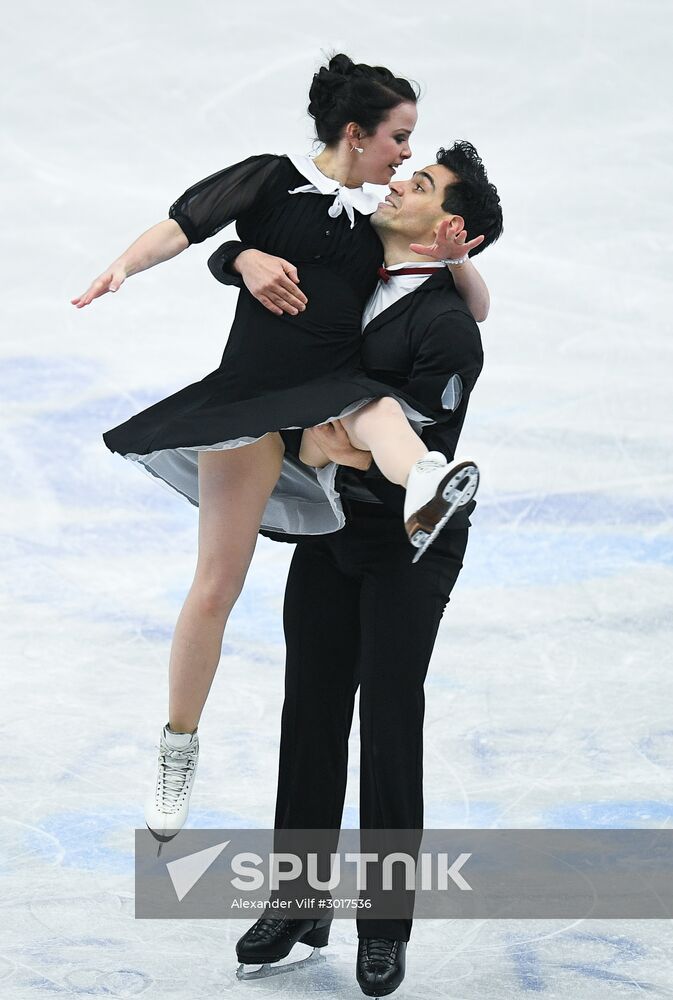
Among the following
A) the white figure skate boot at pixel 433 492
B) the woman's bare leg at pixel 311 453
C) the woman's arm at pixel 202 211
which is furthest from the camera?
the woman's bare leg at pixel 311 453

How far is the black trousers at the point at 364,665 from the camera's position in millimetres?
2973

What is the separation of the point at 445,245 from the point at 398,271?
0.15 meters

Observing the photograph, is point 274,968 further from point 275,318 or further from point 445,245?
point 445,245

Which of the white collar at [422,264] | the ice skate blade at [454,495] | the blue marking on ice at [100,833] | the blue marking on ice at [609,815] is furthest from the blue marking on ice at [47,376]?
the ice skate blade at [454,495]

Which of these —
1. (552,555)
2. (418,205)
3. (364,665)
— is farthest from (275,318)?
(552,555)

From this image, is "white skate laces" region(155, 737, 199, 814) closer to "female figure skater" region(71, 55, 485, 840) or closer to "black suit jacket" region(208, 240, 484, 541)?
"female figure skater" region(71, 55, 485, 840)

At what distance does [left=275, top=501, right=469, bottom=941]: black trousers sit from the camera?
2.97 meters

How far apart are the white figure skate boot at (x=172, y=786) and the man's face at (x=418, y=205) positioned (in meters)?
1.32

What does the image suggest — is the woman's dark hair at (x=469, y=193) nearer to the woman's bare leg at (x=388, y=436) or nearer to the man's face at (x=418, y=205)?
the man's face at (x=418, y=205)

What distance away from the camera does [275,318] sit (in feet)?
9.93

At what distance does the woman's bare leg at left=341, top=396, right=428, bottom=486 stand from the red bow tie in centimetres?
36

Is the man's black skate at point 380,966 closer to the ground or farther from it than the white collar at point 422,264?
closer to the ground

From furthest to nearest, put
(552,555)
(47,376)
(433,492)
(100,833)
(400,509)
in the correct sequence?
1. (47,376)
2. (552,555)
3. (100,833)
4. (400,509)
5. (433,492)

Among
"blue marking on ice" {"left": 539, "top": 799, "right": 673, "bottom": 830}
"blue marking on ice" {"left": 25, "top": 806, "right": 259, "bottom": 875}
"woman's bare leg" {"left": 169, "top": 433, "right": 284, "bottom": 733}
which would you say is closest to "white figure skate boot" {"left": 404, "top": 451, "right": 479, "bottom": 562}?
"woman's bare leg" {"left": 169, "top": 433, "right": 284, "bottom": 733}
